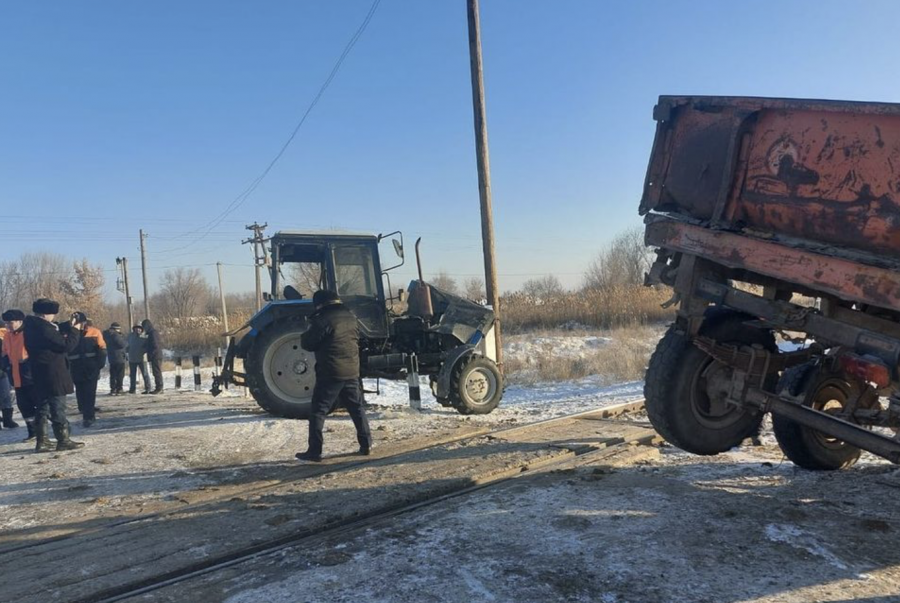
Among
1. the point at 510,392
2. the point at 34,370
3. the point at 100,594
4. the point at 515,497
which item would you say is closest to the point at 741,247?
the point at 515,497

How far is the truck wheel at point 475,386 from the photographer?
9.40 m

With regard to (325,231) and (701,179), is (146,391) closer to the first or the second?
(325,231)

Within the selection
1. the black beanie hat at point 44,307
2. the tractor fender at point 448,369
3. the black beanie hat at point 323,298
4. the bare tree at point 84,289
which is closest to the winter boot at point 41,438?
the black beanie hat at point 44,307

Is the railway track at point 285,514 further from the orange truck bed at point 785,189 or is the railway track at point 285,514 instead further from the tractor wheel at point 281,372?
the tractor wheel at point 281,372

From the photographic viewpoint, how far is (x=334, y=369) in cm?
665

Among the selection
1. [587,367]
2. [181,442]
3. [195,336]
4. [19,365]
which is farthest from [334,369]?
[195,336]

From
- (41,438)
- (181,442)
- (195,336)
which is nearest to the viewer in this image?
(41,438)

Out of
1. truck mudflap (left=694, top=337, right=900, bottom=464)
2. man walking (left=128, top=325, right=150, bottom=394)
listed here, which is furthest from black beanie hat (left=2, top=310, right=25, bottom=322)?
truck mudflap (left=694, top=337, right=900, bottom=464)

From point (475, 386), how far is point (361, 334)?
180 centimetres

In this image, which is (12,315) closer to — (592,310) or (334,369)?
(334,369)

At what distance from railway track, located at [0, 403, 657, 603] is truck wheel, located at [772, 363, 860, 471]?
1.58 m

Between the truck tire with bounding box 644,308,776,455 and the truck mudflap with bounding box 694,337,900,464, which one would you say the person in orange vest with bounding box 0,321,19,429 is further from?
the truck mudflap with bounding box 694,337,900,464

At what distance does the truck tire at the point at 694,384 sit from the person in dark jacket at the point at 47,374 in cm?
639

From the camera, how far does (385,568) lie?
361cm
